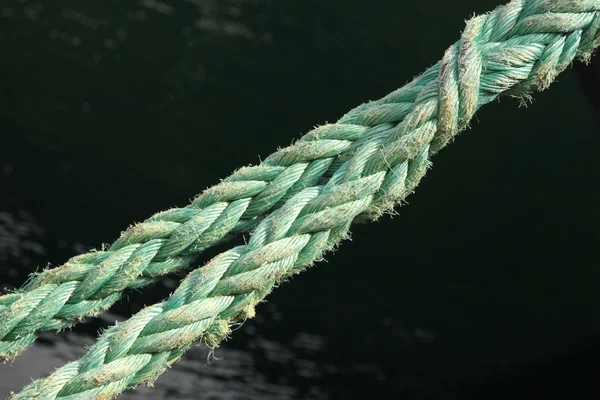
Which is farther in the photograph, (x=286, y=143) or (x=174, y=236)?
(x=286, y=143)

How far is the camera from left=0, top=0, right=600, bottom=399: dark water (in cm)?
536

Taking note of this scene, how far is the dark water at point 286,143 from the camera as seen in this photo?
536 cm

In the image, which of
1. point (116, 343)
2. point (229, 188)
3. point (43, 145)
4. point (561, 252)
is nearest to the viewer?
point (116, 343)

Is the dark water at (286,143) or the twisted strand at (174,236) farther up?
the dark water at (286,143)

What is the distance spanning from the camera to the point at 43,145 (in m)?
6.41

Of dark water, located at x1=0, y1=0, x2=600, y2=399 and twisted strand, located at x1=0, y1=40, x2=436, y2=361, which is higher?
dark water, located at x1=0, y1=0, x2=600, y2=399

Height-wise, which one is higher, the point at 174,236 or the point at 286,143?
the point at 286,143

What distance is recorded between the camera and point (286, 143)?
7195 millimetres

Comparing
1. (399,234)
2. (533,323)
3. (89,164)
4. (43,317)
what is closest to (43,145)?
(89,164)

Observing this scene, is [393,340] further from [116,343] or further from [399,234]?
[116,343]

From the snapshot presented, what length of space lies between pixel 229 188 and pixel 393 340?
4.82 m

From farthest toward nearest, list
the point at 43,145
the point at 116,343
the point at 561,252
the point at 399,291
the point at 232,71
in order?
Answer: the point at 232,71 → the point at 561,252 → the point at 43,145 → the point at 399,291 → the point at 116,343

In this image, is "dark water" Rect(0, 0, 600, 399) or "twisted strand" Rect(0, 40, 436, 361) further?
"dark water" Rect(0, 0, 600, 399)

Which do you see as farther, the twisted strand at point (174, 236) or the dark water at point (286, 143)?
the dark water at point (286, 143)
